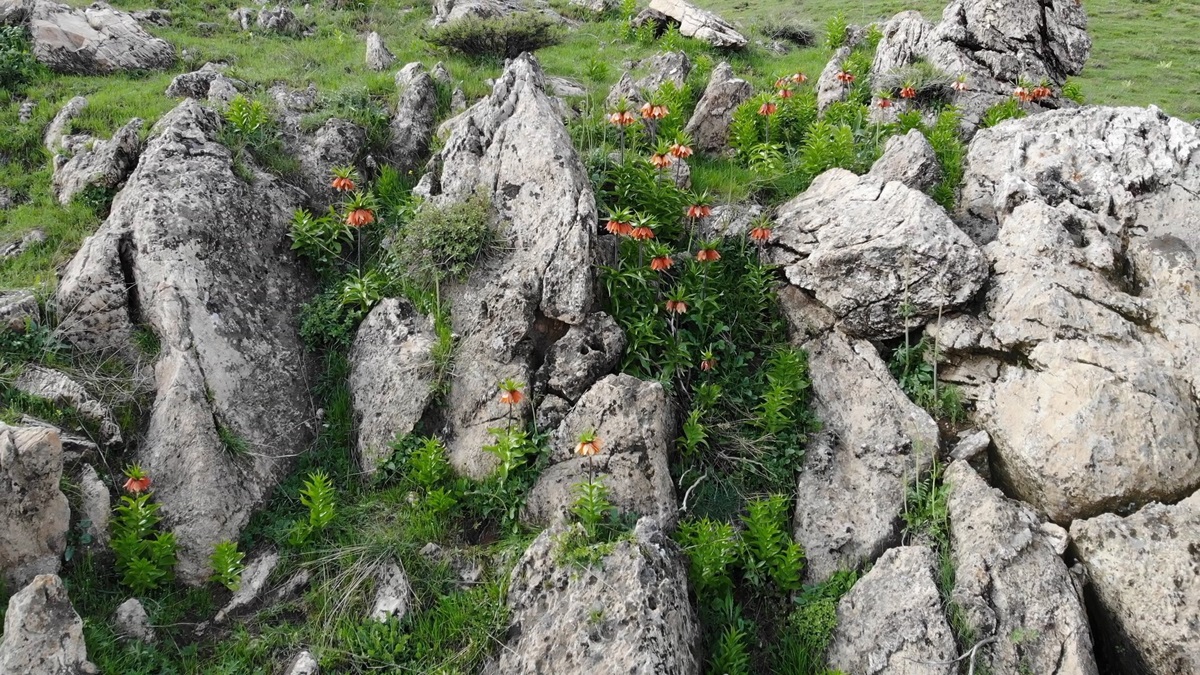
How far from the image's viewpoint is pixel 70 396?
631 centimetres

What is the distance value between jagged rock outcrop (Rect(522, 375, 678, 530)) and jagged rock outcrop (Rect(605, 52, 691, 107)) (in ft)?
Answer: 18.9

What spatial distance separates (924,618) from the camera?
215 inches

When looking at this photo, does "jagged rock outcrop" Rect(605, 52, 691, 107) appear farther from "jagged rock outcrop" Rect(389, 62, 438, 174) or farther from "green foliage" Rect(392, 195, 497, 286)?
"green foliage" Rect(392, 195, 497, 286)

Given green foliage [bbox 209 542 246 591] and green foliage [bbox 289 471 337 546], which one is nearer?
green foliage [bbox 209 542 246 591]

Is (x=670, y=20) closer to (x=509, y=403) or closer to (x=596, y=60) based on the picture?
(x=596, y=60)

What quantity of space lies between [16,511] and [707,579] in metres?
5.08

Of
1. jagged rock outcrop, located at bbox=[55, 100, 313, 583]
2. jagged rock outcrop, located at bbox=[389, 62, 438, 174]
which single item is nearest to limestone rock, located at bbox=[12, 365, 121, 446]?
jagged rock outcrop, located at bbox=[55, 100, 313, 583]

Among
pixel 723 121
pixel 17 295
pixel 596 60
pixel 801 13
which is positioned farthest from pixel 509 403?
pixel 801 13

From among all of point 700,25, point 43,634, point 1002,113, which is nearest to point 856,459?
point 43,634

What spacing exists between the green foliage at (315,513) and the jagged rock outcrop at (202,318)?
523 mm

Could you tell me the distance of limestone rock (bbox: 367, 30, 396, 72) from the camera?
12.3 metres

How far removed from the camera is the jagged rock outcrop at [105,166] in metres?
8.58

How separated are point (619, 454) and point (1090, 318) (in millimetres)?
4378

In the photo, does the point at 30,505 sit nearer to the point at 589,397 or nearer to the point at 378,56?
the point at 589,397
